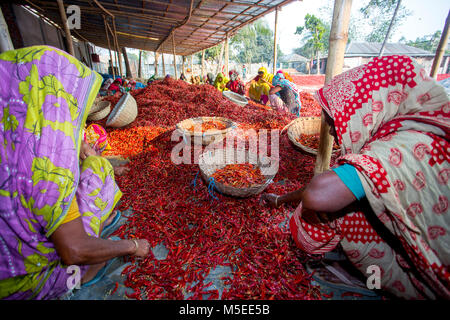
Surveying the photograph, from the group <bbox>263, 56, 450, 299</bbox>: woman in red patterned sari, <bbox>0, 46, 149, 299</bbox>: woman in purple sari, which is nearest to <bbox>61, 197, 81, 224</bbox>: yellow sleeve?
<bbox>0, 46, 149, 299</bbox>: woman in purple sari

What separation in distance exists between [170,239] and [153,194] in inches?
30.5

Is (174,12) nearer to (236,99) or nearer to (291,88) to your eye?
(236,99)

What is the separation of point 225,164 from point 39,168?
6.62 ft

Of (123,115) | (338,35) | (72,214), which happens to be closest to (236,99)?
(123,115)

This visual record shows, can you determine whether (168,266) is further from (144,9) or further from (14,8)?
(14,8)

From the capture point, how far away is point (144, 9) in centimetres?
762

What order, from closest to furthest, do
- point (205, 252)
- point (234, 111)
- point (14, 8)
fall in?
1. point (205, 252)
2. point (234, 111)
3. point (14, 8)

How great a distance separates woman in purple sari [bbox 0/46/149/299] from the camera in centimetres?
95

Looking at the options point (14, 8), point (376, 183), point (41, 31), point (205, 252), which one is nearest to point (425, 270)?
point (376, 183)

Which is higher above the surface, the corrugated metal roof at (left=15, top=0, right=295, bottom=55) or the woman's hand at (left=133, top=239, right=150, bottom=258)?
the corrugated metal roof at (left=15, top=0, right=295, bottom=55)

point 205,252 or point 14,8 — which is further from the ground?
point 14,8

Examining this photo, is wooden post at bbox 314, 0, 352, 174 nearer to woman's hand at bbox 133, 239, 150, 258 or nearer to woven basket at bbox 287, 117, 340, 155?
woven basket at bbox 287, 117, 340, 155
